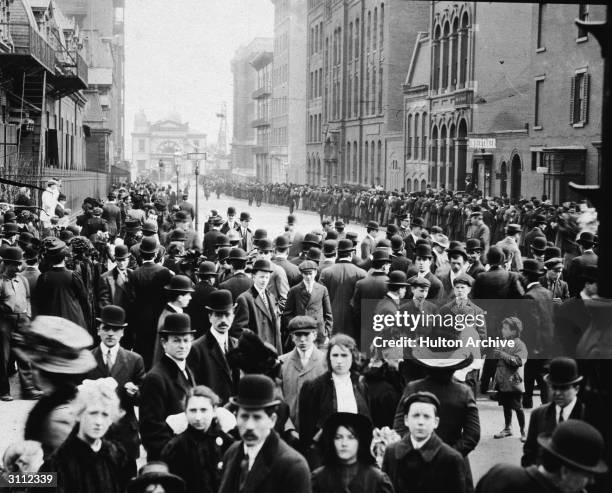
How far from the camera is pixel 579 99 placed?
33000 mm

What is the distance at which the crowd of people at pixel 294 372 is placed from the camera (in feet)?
16.3

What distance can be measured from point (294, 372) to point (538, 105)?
31692 millimetres

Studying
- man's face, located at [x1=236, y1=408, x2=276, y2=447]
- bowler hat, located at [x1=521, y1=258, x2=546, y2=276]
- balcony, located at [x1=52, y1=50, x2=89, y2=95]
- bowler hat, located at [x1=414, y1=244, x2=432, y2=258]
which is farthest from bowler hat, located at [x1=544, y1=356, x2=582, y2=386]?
balcony, located at [x1=52, y1=50, x2=89, y2=95]

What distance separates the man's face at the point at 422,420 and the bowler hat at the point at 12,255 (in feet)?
21.8

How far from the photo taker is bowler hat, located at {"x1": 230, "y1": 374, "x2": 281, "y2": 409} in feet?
16.4

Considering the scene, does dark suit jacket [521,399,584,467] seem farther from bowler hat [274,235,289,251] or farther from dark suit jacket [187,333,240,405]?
bowler hat [274,235,289,251]

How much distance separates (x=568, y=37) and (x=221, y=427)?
1231 inches

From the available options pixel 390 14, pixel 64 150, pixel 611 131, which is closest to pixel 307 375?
pixel 611 131

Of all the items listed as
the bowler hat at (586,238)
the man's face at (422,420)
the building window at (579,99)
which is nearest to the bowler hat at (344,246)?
the bowler hat at (586,238)

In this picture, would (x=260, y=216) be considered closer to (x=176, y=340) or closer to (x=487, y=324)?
(x=487, y=324)

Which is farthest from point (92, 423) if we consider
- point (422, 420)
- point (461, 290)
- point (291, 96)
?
point (291, 96)

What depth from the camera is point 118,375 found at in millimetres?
7133

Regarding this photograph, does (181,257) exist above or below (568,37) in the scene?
below

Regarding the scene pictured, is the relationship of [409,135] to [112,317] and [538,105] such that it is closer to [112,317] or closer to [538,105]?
[538,105]
